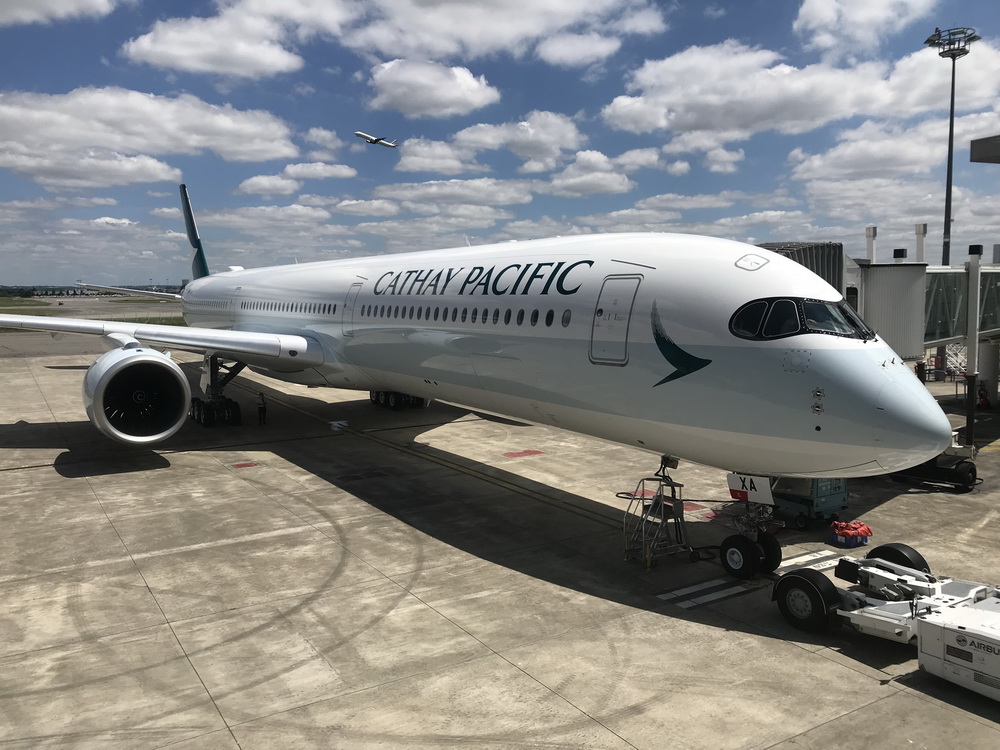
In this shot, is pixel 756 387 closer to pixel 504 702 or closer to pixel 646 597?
pixel 646 597

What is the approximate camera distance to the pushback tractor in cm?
620

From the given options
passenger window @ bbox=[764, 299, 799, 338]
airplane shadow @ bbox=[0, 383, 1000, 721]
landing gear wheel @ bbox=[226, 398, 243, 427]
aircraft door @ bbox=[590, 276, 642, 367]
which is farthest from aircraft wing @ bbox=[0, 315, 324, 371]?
passenger window @ bbox=[764, 299, 799, 338]

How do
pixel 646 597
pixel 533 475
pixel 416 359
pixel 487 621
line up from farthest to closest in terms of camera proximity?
pixel 533 475 → pixel 416 359 → pixel 646 597 → pixel 487 621

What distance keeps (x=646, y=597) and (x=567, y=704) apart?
2.57 m

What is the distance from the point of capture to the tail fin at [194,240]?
3294 cm

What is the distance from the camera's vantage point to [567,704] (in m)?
6.16

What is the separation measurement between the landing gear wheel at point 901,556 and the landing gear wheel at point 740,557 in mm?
1243

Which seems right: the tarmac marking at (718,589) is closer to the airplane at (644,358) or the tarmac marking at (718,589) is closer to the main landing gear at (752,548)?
the main landing gear at (752,548)

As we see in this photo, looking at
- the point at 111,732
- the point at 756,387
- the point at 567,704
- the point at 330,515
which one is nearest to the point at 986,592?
the point at 756,387

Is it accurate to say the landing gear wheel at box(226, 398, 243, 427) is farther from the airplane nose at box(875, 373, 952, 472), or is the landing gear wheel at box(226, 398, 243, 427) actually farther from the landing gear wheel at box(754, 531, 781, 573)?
the airplane nose at box(875, 373, 952, 472)

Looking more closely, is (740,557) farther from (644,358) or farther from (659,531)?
(644,358)

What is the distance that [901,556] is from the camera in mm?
8172

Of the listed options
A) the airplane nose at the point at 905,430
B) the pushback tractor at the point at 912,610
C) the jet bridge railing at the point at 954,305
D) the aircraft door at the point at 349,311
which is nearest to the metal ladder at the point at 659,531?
the pushback tractor at the point at 912,610

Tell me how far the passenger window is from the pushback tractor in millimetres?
2567
